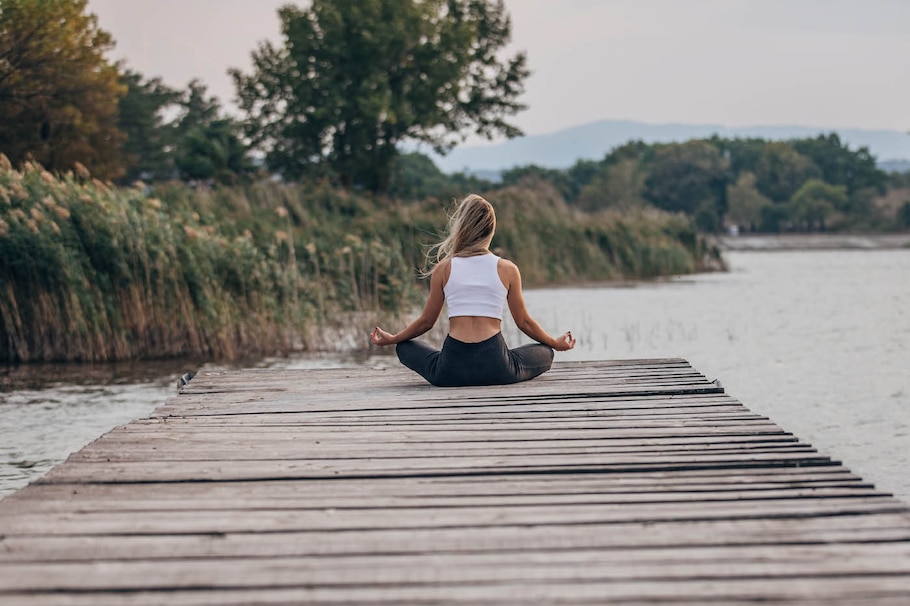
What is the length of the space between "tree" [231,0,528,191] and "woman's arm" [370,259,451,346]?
28.5m

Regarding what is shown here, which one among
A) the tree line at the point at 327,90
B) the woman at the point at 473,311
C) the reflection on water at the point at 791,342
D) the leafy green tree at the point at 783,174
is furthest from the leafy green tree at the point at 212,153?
the leafy green tree at the point at 783,174

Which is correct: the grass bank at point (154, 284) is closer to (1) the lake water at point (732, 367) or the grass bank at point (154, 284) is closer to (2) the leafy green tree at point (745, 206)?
(1) the lake water at point (732, 367)

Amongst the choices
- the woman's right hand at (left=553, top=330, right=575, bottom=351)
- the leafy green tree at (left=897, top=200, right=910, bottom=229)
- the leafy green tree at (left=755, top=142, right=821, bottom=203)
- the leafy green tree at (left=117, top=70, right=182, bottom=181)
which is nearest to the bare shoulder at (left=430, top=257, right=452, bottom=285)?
the woman's right hand at (left=553, top=330, right=575, bottom=351)

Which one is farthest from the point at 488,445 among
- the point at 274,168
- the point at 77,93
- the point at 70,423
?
the point at 274,168

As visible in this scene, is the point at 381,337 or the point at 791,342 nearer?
the point at 381,337

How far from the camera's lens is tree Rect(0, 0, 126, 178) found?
2981 centimetres

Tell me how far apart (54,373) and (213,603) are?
29.7 feet

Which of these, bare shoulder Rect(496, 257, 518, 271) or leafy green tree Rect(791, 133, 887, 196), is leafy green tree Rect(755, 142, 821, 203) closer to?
leafy green tree Rect(791, 133, 887, 196)

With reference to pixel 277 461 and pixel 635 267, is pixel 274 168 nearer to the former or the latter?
pixel 635 267

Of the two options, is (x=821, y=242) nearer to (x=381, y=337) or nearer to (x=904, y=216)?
(x=904, y=216)

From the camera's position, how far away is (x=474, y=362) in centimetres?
611

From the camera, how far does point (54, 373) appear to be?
36.4 feet

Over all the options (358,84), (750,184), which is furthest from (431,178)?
(358,84)

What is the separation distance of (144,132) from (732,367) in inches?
1650
